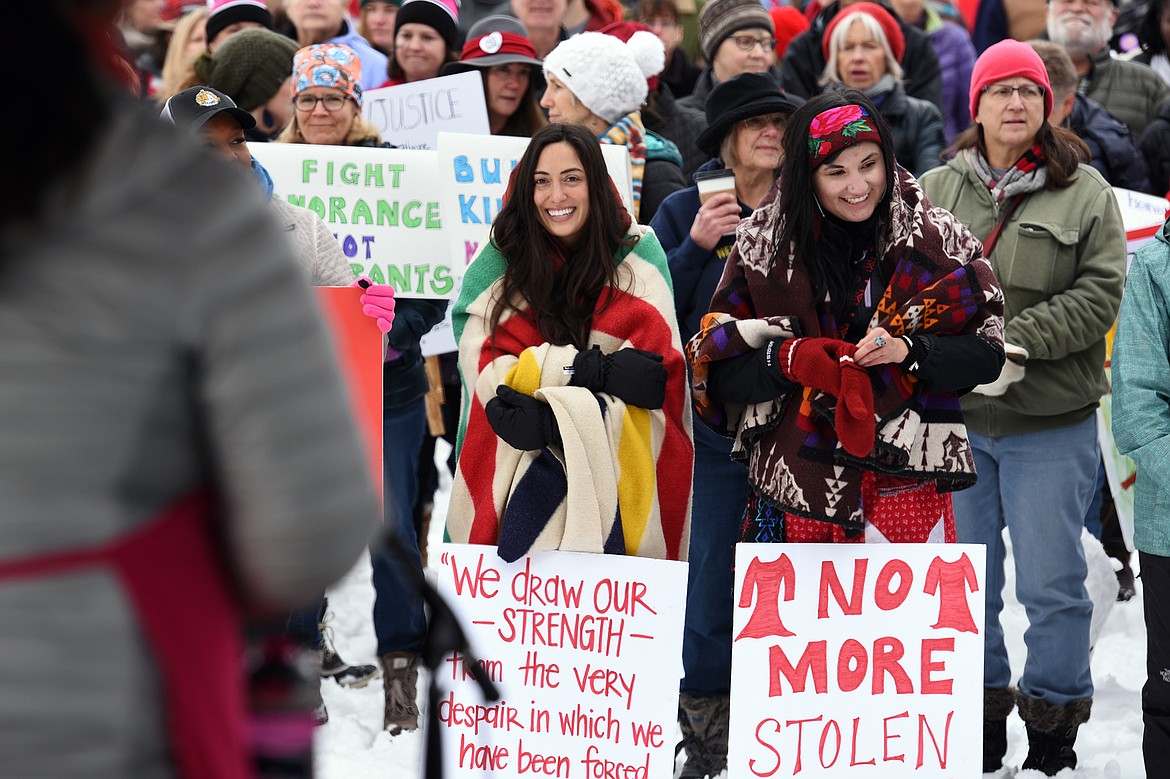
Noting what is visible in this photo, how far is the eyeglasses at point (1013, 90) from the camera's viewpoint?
16.6 feet

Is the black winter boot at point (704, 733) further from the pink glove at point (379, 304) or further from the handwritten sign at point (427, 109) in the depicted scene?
the handwritten sign at point (427, 109)

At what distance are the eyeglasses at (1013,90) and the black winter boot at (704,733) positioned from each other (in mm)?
2224

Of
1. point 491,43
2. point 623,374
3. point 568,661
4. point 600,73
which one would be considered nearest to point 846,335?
point 623,374

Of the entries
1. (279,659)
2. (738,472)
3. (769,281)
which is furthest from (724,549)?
(279,659)

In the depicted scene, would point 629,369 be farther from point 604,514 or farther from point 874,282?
point 874,282

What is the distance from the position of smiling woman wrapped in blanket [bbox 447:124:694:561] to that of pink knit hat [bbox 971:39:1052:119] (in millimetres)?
1459

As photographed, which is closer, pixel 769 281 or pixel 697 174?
pixel 769 281

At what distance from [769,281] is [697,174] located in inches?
36.0

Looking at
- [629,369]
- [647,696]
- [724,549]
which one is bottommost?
[647,696]

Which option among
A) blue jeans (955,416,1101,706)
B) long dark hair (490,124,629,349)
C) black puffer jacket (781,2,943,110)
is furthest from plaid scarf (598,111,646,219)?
black puffer jacket (781,2,943,110)

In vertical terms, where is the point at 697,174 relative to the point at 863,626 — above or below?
above

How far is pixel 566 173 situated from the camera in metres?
4.58

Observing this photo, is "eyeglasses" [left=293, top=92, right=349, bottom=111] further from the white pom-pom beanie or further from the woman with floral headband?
the woman with floral headband

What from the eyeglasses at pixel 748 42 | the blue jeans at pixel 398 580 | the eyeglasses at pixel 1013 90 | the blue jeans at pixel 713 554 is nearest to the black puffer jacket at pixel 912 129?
the eyeglasses at pixel 748 42
